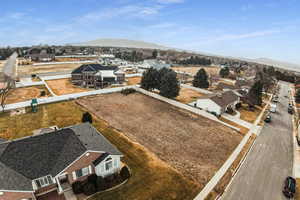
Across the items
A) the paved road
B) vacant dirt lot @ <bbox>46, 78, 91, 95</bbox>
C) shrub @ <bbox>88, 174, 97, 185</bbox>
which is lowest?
the paved road

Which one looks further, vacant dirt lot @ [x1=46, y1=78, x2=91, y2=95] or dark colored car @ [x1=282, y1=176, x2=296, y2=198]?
vacant dirt lot @ [x1=46, y1=78, x2=91, y2=95]

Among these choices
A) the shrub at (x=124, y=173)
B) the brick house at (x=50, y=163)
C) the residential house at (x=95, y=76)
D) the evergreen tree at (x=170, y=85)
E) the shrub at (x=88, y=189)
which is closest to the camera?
the brick house at (x=50, y=163)

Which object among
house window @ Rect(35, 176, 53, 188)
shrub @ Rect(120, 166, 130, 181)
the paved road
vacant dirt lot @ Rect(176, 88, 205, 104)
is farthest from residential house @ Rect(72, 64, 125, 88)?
A: the paved road

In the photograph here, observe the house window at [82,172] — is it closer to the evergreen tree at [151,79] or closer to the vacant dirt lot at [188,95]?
the vacant dirt lot at [188,95]

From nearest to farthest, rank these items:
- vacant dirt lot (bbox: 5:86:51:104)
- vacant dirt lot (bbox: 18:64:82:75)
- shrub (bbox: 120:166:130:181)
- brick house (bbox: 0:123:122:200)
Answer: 1. brick house (bbox: 0:123:122:200)
2. shrub (bbox: 120:166:130:181)
3. vacant dirt lot (bbox: 5:86:51:104)
4. vacant dirt lot (bbox: 18:64:82:75)

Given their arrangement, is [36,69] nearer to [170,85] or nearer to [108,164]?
[170,85]

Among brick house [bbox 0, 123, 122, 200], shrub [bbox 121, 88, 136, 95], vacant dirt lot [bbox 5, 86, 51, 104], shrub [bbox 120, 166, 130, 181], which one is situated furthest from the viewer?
shrub [bbox 121, 88, 136, 95]

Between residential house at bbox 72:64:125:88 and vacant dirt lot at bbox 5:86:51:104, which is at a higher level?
residential house at bbox 72:64:125:88

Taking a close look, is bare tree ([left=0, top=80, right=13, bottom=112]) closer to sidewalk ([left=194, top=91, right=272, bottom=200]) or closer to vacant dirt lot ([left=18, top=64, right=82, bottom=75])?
vacant dirt lot ([left=18, top=64, right=82, bottom=75])

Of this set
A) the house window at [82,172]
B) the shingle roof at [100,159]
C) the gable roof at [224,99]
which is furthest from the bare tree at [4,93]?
the gable roof at [224,99]
